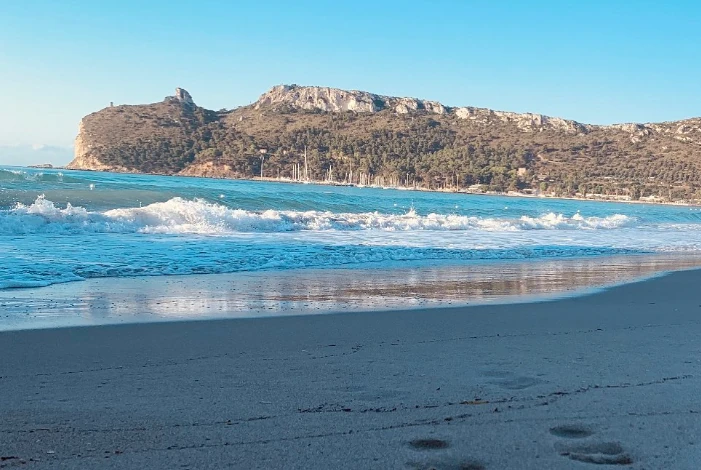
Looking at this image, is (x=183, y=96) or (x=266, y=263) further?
(x=183, y=96)

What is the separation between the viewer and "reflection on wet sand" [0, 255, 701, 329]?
6.82 meters

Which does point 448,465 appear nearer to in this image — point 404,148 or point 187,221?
point 187,221

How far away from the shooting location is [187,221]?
60.0 feet

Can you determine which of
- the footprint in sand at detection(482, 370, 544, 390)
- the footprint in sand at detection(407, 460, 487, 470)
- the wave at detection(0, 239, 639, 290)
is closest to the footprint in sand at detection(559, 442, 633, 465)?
the footprint in sand at detection(407, 460, 487, 470)

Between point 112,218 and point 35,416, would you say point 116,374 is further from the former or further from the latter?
point 112,218

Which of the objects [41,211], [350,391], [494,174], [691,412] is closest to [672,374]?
[691,412]

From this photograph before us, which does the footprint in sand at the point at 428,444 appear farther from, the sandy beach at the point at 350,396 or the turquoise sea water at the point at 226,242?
the turquoise sea water at the point at 226,242

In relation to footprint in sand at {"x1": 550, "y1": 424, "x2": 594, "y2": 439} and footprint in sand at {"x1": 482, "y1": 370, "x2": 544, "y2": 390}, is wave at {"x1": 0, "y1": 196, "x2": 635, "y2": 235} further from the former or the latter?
footprint in sand at {"x1": 550, "y1": 424, "x2": 594, "y2": 439}

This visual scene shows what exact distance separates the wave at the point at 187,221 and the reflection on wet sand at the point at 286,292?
22.7 feet

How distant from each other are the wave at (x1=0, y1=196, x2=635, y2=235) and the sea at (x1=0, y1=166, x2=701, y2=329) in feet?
0.16

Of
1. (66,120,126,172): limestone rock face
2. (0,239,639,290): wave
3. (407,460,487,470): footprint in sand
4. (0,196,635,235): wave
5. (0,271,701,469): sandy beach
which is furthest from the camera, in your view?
(66,120,126,172): limestone rock face

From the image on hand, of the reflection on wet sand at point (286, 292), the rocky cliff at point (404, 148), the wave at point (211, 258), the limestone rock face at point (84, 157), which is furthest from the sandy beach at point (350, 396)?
the limestone rock face at point (84, 157)

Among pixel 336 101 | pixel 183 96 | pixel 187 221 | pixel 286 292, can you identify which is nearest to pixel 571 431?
pixel 286 292

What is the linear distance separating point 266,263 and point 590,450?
907cm
